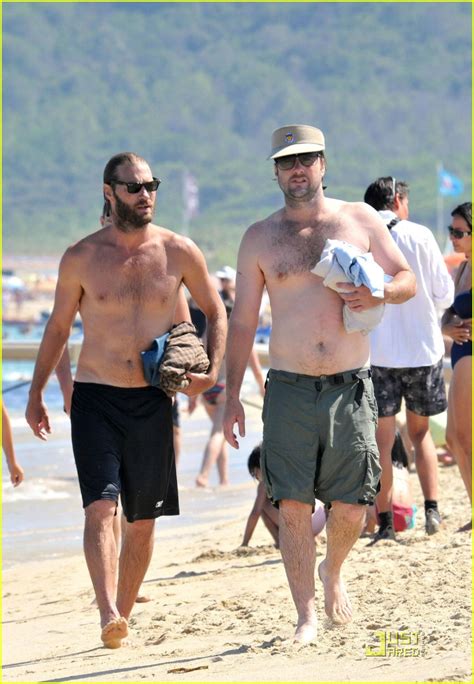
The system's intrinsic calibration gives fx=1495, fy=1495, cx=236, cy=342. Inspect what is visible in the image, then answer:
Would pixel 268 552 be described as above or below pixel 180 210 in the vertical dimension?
below

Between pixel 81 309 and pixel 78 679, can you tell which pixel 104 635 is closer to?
pixel 78 679

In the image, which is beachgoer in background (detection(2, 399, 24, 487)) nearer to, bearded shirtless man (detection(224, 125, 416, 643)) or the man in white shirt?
bearded shirtless man (detection(224, 125, 416, 643))

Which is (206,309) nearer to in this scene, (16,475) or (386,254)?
(386,254)

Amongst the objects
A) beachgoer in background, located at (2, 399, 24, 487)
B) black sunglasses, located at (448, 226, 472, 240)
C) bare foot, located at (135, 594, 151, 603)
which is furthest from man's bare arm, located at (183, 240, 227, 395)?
black sunglasses, located at (448, 226, 472, 240)

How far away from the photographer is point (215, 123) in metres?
176

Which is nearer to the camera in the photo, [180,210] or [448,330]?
[448,330]

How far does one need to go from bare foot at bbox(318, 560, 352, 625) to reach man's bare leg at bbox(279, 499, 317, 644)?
0.23 metres

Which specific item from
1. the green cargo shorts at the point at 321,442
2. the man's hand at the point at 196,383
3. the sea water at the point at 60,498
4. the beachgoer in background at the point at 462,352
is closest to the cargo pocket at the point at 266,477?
the green cargo shorts at the point at 321,442

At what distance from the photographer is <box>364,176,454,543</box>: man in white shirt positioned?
832 centimetres

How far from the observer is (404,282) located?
6.19 meters

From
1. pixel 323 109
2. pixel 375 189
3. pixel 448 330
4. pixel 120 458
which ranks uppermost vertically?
pixel 323 109

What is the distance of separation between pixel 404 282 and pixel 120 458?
139cm

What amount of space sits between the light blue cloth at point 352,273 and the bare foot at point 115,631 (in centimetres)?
149

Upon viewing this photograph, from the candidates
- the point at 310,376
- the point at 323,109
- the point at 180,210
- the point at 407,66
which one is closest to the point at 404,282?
the point at 310,376
